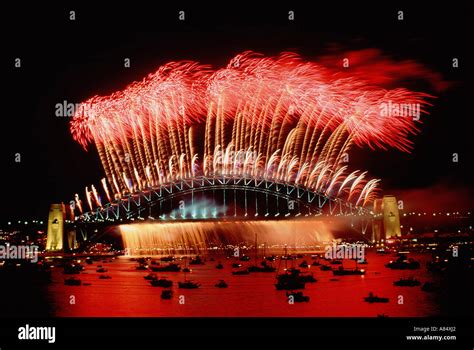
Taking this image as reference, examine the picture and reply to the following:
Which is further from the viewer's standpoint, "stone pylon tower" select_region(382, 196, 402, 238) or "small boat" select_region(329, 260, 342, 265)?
"stone pylon tower" select_region(382, 196, 402, 238)

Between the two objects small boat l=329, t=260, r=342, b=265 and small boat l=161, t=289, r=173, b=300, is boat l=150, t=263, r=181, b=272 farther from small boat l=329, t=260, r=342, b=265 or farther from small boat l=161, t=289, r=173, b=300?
small boat l=161, t=289, r=173, b=300

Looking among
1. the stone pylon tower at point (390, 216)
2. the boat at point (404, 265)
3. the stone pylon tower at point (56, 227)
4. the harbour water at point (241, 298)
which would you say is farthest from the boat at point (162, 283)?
the stone pylon tower at point (390, 216)

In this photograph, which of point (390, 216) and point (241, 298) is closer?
point (241, 298)

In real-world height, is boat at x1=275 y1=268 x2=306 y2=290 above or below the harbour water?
above

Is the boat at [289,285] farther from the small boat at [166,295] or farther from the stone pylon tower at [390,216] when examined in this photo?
the stone pylon tower at [390,216]

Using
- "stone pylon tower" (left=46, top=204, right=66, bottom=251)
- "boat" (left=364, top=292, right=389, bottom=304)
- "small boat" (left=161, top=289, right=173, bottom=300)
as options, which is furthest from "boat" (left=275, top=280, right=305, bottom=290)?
"stone pylon tower" (left=46, top=204, right=66, bottom=251)

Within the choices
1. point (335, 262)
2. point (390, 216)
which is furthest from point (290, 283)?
point (390, 216)

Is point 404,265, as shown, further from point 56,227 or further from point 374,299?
point 56,227
